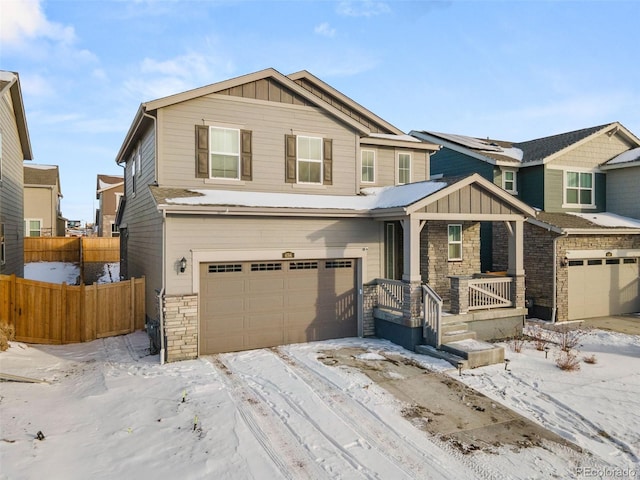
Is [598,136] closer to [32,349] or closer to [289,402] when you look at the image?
[289,402]

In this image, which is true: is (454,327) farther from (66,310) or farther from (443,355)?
(66,310)

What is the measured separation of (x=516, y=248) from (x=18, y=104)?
59.0 feet

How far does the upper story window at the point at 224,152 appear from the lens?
440 inches

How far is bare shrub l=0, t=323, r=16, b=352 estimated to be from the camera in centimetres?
959

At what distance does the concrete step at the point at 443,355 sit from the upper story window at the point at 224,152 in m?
6.60

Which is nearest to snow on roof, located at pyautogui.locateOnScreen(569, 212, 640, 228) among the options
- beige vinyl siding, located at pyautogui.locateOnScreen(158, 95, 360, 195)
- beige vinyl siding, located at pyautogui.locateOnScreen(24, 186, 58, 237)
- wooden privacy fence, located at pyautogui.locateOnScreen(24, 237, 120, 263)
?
beige vinyl siding, located at pyautogui.locateOnScreen(158, 95, 360, 195)

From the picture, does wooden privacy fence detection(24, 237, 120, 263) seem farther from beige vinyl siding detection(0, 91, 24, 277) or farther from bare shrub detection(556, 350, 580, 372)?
bare shrub detection(556, 350, 580, 372)

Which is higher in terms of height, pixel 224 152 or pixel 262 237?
pixel 224 152

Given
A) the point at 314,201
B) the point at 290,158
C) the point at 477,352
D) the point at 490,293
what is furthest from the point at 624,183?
the point at 290,158

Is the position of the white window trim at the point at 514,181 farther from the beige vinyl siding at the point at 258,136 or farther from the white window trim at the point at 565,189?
the beige vinyl siding at the point at 258,136

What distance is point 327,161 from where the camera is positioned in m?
12.5

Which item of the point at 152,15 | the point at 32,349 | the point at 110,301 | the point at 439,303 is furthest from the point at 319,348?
the point at 152,15

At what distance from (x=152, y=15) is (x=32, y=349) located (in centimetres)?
935

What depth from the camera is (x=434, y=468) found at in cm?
545
